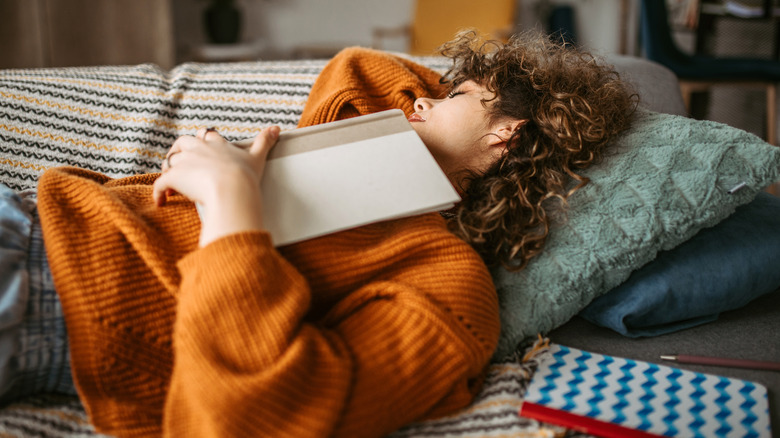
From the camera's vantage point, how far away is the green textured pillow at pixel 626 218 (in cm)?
86

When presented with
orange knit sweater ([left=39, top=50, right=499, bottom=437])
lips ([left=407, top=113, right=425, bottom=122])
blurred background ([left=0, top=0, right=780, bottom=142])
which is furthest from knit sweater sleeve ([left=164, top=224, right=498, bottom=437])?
blurred background ([left=0, top=0, right=780, bottom=142])

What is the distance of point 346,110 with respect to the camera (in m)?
1.13

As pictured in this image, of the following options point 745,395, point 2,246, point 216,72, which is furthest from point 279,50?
point 745,395

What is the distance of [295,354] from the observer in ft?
1.99

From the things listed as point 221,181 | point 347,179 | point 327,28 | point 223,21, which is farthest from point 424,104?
point 327,28

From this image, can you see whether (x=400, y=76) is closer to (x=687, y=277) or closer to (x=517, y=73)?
(x=517, y=73)

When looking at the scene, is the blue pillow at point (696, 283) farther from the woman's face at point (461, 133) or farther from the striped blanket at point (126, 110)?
the striped blanket at point (126, 110)

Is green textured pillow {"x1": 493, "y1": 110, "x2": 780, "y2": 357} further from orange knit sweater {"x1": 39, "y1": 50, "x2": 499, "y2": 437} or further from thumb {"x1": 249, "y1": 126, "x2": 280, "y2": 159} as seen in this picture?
thumb {"x1": 249, "y1": 126, "x2": 280, "y2": 159}

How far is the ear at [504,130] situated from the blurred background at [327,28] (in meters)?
0.98

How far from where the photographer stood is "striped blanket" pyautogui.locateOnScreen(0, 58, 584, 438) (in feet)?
3.52

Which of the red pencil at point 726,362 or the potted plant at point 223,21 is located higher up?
the potted plant at point 223,21

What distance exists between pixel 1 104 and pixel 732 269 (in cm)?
136

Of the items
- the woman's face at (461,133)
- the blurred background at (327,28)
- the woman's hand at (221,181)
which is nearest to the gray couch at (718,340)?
the woman's face at (461,133)

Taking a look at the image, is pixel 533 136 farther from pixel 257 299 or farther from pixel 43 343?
pixel 43 343
